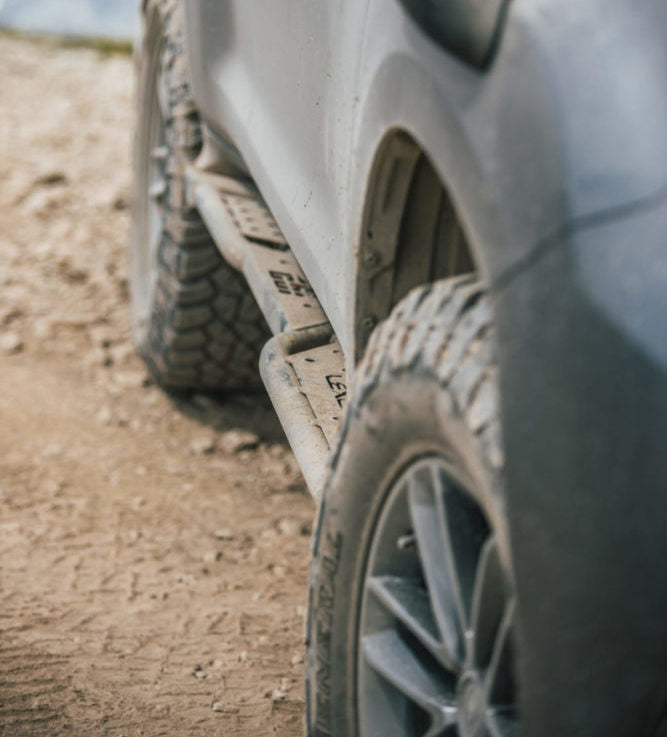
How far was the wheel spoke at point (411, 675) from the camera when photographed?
1363mm

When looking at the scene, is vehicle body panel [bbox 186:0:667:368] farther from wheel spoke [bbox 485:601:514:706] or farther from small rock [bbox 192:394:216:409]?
small rock [bbox 192:394:216:409]

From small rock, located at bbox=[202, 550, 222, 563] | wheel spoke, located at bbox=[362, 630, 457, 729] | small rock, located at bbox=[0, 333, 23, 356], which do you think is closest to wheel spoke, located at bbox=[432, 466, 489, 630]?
wheel spoke, located at bbox=[362, 630, 457, 729]

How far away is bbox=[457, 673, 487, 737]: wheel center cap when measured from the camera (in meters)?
1.26

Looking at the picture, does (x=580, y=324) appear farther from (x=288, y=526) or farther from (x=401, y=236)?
(x=288, y=526)

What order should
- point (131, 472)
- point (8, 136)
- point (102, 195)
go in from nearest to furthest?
point (131, 472), point (102, 195), point (8, 136)

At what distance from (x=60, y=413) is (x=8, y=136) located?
2.82 meters

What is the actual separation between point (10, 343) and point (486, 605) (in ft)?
10.5

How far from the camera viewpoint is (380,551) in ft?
4.75

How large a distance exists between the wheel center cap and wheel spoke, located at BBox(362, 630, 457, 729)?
0.08 ft

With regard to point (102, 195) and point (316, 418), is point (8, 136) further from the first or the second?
point (316, 418)

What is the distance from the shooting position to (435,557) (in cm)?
135

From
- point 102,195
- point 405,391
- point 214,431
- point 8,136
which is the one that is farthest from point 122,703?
point 8,136

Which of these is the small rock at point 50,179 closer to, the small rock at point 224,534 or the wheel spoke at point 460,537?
the small rock at point 224,534

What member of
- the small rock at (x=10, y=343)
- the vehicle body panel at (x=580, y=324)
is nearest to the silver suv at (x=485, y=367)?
the vehicle body panel at (x=580, y=324)
